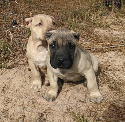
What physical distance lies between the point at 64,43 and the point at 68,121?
4.51 feet

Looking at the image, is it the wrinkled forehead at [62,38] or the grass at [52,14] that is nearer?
the wrinkled forehead at [62,38]

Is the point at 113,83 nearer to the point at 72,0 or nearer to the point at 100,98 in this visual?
the point at 100,98

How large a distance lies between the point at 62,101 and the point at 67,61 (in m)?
1.14

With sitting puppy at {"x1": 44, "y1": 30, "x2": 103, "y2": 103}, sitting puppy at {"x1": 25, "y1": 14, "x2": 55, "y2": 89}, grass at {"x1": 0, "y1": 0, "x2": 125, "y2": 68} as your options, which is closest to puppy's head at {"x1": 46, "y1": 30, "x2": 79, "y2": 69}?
sitting puppy at {"x1": 44, "y1": 30, "x2": 103, "y2": 103}

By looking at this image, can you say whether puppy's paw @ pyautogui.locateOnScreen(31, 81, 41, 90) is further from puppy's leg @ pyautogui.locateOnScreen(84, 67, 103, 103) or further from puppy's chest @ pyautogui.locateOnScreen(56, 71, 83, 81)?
puppy's leg @ pyautogui.locateOnScreen(84, 67, 103, 103)

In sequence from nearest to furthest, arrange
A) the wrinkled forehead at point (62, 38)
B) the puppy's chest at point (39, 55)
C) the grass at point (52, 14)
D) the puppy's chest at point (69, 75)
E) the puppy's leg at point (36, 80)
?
1. the wrinkled forehead at point (62, 38)
2. the puppy's chest at point (69, 75)
3. the puppy's chest at point (39, 55)
4. the puppy's leg at point (36, 80)
5. the grass at point (52, 14)

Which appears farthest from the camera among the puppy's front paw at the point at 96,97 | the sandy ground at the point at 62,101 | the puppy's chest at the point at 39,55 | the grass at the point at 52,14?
the grass at the point at 52,14

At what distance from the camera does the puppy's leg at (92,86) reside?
4340 millimetres

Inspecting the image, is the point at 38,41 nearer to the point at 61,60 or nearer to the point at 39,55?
the point at 39,55

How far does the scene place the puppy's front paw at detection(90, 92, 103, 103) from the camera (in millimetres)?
4543

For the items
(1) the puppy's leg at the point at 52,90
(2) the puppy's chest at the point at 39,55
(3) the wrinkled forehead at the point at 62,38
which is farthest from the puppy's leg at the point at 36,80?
(3) the wrinkled forehead at the point at 62,38

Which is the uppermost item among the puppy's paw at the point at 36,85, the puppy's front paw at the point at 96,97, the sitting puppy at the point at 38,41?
the sitting puppy at the point at 38,41

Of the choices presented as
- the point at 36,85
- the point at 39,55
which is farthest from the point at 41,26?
the point at 36,85

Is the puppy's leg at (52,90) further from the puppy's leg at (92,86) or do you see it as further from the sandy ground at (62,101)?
the puppy's leg at (92,86)
